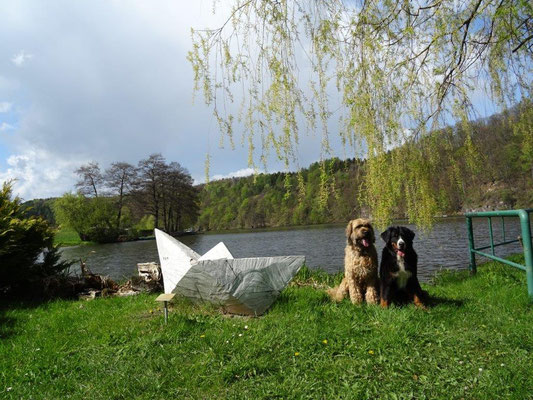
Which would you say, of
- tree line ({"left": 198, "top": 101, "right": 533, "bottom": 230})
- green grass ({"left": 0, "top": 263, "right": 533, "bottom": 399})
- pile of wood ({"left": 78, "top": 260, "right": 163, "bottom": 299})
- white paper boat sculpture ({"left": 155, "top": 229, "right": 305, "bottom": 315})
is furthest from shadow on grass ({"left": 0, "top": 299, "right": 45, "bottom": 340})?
tree line ({"left": 198, "top": 101, "right": 533, "bottom": 230})

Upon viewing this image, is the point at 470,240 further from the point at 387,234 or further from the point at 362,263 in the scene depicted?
the point at 362,263

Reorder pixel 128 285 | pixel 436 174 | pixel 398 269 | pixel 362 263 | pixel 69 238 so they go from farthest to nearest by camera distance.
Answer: pixel 69 238 → pixel 128 285 → pixel 436 174 → pixel 362 263 → pixel 398 269

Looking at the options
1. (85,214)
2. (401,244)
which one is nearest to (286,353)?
(401,244)

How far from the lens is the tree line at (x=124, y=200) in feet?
152

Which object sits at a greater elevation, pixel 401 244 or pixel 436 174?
pixel 436 174

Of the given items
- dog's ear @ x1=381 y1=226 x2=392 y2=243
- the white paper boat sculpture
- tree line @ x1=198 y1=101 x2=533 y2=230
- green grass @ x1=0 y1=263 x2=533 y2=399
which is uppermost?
tree line @ x1=198 y1=101 x2=533 y2=230

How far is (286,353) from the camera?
3465 mm

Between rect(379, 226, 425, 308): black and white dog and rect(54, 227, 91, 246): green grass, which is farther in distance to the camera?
rect(54, 227, 91, 246): green grass

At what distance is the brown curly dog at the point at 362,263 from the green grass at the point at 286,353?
0.95ft

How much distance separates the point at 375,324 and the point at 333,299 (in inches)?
51.2

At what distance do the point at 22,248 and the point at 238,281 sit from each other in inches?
188

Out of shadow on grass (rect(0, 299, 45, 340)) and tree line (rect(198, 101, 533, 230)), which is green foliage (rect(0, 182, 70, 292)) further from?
tree line (rect(198, 101, 533, 230))

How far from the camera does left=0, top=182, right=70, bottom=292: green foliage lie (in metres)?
6.39

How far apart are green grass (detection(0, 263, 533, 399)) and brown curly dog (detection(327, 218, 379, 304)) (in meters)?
0.29
